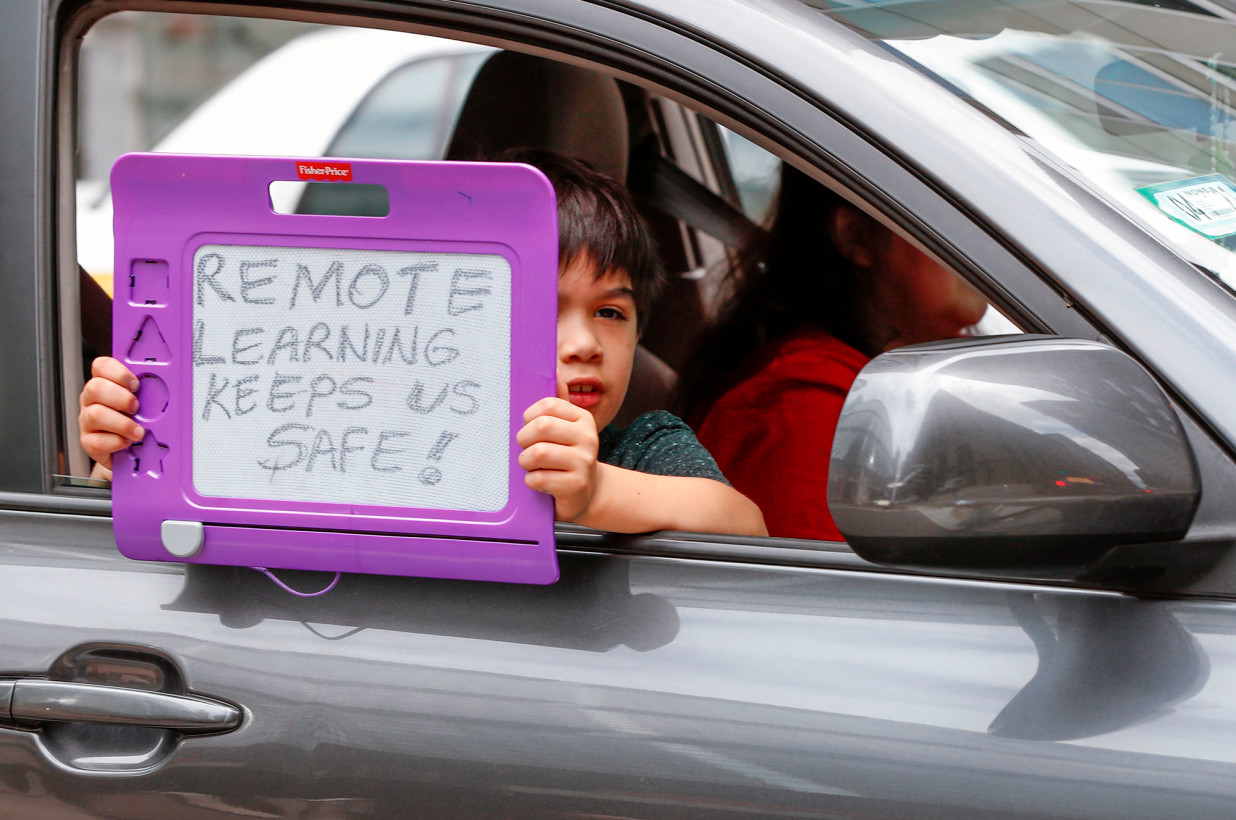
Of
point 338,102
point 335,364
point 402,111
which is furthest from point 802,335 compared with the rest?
point 338,102

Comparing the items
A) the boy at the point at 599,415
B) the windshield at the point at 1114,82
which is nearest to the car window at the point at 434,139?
the boy at the point at 599,415

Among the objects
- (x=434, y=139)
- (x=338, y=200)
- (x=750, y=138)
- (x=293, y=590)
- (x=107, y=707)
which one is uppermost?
(x=750, y=138)

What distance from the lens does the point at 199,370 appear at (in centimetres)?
109

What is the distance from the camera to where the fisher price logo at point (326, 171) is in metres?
1.02

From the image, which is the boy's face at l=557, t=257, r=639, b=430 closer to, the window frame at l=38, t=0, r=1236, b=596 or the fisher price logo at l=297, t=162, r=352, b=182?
the window frame at l=38, t=0, r=1236, b=596

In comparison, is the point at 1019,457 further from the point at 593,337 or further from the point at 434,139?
the point at 434,139

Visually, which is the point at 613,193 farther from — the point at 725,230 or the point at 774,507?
the point at 725,230

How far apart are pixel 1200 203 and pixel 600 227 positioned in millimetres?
746

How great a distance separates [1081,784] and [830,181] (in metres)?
0.58

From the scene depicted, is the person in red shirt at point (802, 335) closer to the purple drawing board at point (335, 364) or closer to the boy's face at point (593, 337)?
the boy's face at point (593, 337)

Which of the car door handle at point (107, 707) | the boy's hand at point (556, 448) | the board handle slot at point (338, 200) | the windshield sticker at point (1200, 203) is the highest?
the windshield sticker at point (1200, 203)

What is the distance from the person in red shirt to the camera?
160 cm

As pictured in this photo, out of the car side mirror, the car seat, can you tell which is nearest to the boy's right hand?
the car side mirror

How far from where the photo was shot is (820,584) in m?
1.04
